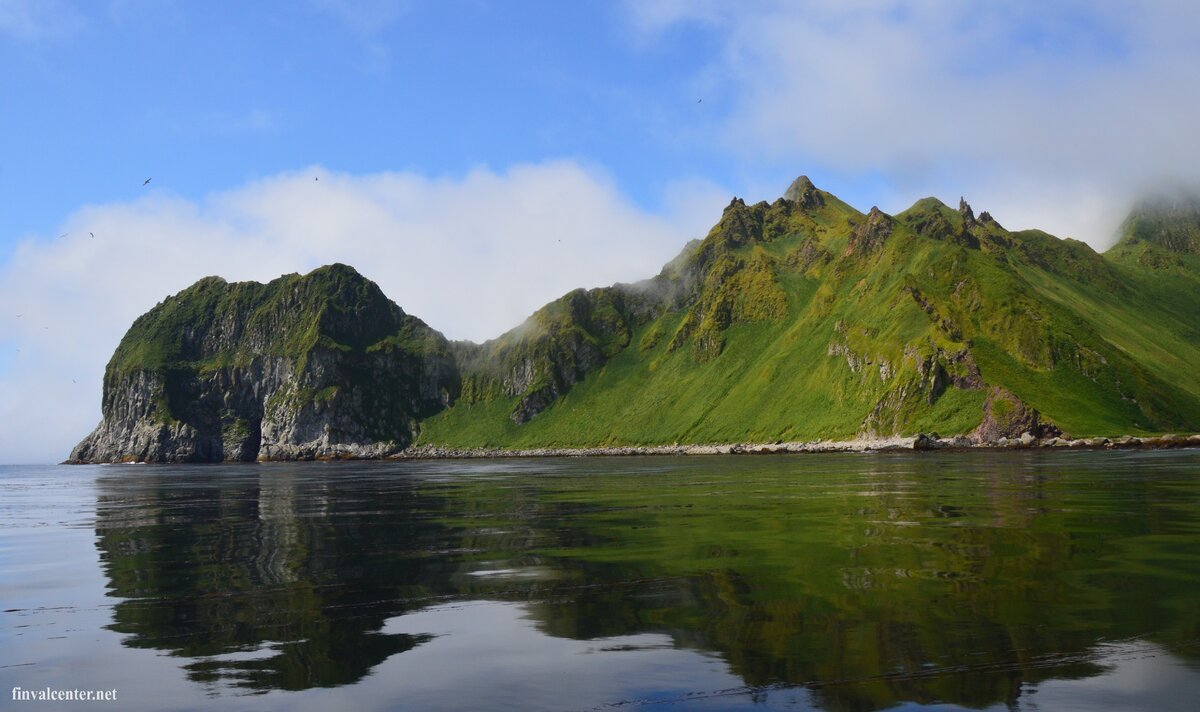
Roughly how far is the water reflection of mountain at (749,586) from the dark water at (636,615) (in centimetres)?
10

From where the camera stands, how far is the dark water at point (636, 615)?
13.6 m

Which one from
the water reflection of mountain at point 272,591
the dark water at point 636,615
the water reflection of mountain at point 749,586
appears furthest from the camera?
the water reflection of mountain at point 272,591

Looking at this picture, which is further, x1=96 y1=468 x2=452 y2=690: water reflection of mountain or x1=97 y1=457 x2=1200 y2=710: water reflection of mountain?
x1=96 y1=468 x2=452 y2=690: water reflection of mountain

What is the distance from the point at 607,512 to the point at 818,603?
31182mm

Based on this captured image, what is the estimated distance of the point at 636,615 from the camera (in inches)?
770

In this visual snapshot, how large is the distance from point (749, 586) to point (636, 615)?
4289 mm

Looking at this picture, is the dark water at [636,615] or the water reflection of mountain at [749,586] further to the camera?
the water reflection of mountain at [749,586]

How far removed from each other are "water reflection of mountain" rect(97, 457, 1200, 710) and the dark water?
104 mm

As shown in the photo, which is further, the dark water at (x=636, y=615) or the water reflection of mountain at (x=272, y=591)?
the water reflection of mountain at (x=272, y=591)

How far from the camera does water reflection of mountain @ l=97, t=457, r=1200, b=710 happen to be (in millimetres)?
15039

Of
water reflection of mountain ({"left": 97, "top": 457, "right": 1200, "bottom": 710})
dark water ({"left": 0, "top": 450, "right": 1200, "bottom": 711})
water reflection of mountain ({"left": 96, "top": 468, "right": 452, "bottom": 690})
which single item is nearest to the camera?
dark water ({"left": 0, "top": 450, "right": 1200, "bottom": 711})

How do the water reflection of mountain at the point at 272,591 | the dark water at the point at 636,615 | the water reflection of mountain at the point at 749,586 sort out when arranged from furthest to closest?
the water reflection of mountain at the point at 272,591 < the water reflection of mountain at the point at 749,586 < the dark water at the point at 636,615

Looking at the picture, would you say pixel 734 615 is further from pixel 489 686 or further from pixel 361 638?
pixel 361 638

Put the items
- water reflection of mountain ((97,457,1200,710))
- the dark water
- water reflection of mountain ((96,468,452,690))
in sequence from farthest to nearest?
water reflection of mountain ((96,468,452,690)) → water reflection of mountain ((97,457,1200,710)) → the dark water
